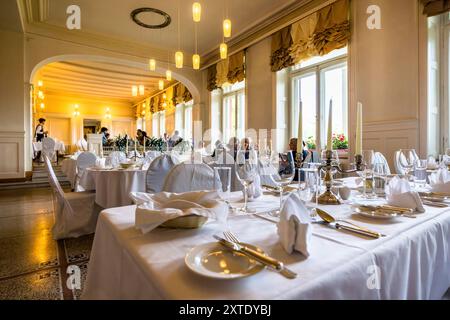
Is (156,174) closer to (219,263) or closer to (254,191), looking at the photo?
(254,191)

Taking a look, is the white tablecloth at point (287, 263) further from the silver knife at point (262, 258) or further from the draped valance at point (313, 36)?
the draped valance at point (313, 36)

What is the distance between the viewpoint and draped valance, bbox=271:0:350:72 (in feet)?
13.1

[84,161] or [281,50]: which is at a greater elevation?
[281,50]

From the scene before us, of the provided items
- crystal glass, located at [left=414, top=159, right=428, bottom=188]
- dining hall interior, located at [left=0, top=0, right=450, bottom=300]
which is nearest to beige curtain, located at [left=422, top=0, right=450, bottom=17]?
dining hall interior, located at [left=0, top=0, right=450, bottom=300]

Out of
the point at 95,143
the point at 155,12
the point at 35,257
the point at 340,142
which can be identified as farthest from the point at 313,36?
the point at 95,143

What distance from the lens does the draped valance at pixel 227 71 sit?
618 centimetres

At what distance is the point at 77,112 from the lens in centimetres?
1281

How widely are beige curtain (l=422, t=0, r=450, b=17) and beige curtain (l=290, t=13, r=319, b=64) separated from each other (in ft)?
4.93

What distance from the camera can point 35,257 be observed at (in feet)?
6.58

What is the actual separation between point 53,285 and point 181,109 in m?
9.28

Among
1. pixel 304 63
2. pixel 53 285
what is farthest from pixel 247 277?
pixel 304 63

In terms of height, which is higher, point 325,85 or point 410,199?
point 325,85

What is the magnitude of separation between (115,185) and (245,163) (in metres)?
1.92
